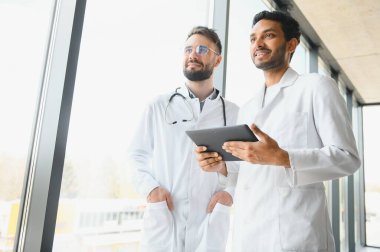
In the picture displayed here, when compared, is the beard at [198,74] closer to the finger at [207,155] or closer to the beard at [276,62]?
the beard at [276,62]

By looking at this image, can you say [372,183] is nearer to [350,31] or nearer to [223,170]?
[350,31]

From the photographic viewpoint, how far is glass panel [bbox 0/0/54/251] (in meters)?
1.30

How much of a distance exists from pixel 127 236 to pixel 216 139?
973 millimetres

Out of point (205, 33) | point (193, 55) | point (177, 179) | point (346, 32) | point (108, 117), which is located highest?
point (346, 32)

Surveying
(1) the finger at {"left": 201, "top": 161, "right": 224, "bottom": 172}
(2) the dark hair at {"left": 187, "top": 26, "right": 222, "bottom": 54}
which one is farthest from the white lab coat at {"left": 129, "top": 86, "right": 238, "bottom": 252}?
(2) the dark hair at {"left": 187, "top": 26, "right": 222, "bottom": 54}

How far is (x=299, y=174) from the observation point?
107cm

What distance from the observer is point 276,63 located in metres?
1.39

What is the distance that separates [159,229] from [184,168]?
287 mm

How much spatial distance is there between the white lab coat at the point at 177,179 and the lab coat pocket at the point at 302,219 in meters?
0.39

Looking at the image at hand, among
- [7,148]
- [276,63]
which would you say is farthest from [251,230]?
[7,148]

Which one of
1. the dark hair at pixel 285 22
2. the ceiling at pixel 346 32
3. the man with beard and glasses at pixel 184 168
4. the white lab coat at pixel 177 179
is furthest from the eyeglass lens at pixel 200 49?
the ceiling at pixel 346 32

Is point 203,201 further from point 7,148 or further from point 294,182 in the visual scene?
point 7,148

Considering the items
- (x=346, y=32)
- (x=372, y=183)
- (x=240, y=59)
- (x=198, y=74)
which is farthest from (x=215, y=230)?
(x=372, y=183)

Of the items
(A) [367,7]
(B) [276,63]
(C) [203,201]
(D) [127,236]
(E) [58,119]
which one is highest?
(A) [367,7]
